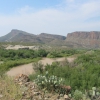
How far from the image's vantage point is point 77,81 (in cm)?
831

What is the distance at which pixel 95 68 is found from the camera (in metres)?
Answer: 10.9

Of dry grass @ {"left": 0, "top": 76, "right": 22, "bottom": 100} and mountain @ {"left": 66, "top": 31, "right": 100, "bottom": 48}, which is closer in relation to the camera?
dry grass @ {"left": 0, "top": 76, "right": 22, "bottom": 100}

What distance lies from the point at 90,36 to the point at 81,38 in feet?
25.6

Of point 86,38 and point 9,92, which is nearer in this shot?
point 9,92

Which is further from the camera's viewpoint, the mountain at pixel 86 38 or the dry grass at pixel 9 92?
the mountain at pixel 86 38

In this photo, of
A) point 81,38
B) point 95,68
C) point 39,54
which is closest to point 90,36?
point 81,38

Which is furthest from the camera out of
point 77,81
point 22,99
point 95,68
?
point 95,68

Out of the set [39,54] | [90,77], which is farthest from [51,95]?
[39,54]

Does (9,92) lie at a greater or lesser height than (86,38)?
lesser

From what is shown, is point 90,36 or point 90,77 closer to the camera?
point 90,77

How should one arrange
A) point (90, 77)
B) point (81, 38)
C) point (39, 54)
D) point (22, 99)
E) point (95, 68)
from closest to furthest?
point (22, 99)
point (90, 77)
point (95, 68)
point (39, 54)
point (81, 38)

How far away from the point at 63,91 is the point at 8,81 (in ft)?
5.49

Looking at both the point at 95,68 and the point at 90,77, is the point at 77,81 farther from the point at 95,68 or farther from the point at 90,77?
the point at 95,68

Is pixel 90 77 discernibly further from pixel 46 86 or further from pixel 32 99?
pixel 32 99
